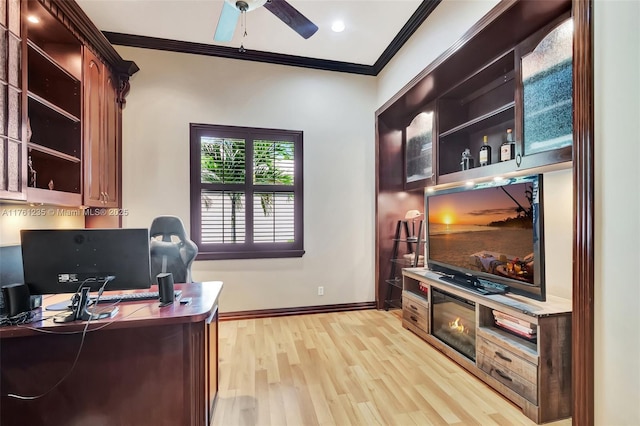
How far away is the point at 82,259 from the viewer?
146 cm

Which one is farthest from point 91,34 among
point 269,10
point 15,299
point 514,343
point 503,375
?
point 503,375

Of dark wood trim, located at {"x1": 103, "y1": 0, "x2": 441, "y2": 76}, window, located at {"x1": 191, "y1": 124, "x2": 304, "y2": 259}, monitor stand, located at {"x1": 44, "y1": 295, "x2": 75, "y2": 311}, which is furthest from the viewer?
window, located at {"x1": 191, "y1": 124, "x2": 304, "y2": 259}

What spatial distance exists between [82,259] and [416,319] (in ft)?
9.50

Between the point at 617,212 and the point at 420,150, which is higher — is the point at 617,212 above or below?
below

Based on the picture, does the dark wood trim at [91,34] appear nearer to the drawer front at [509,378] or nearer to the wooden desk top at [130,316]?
the wooden desk top at [130,316]

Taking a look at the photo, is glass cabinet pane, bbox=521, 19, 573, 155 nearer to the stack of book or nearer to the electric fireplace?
the stack of book

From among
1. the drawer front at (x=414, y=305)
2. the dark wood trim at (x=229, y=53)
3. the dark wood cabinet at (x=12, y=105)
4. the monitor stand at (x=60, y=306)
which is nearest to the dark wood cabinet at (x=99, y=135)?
the dark wood trim at (x=229, y=53)

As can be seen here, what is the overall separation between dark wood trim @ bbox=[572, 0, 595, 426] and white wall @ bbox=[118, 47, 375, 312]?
2.57 metres

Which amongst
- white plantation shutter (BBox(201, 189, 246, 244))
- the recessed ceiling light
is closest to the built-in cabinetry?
white plantation shutter (BBox(201, 189, 246, 244))

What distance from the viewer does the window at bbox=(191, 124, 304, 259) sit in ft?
11.4

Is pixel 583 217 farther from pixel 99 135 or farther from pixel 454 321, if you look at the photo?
pixel 99 135

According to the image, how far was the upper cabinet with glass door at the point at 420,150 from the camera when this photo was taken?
3.17 m

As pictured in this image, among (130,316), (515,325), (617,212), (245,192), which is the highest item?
(245,192)

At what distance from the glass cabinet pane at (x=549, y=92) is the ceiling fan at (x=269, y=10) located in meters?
1.63
